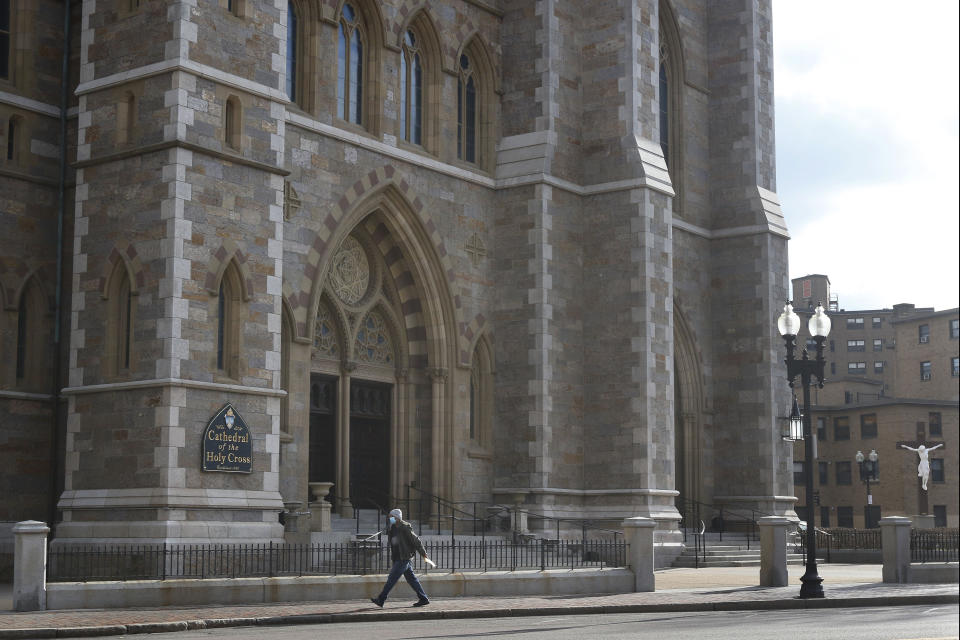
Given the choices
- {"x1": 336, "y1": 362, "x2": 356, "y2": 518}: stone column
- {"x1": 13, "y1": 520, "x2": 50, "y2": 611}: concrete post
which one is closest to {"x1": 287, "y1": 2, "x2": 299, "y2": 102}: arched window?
{"x1": 336, "y1": 362, "x2": 356, "y2": 518}: stone column

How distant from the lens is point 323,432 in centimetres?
2955

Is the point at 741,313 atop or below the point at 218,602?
atop

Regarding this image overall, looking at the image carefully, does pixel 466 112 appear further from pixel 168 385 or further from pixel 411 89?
pixel 168 385

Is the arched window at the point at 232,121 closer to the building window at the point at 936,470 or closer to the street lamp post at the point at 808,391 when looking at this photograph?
the street lamp post at the point at 808,391

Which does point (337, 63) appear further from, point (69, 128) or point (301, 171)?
point (69, 128)

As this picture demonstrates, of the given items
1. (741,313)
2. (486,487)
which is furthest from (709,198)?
(486,487)

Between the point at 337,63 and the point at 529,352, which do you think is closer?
the point at 337,63

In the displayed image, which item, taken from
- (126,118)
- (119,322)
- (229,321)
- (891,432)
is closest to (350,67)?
(126,118)

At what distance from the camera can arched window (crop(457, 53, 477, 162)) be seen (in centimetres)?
3338

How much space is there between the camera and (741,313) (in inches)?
1528

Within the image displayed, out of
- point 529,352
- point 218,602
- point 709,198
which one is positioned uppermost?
point 709,198

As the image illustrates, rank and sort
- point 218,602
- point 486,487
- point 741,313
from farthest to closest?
point 741,313 < point 486,487 < point 218,602

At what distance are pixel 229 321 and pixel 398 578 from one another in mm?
6061

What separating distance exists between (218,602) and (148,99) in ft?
29.5
